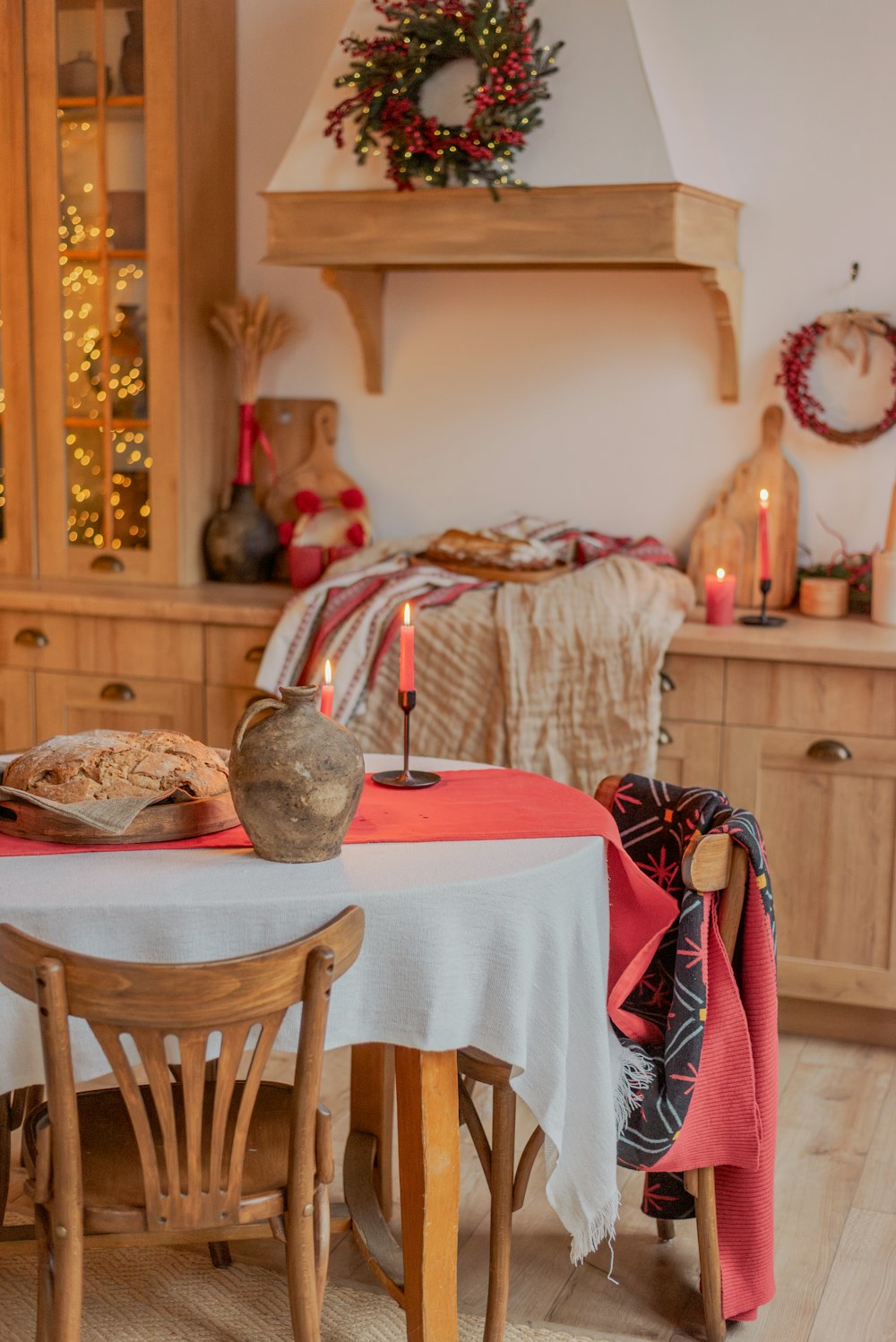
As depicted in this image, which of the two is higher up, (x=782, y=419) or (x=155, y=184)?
(x=155, y=184)

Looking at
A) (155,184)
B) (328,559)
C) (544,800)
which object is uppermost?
(155,184)

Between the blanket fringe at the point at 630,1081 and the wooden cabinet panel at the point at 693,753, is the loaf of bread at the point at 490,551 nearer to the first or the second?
the wooden cabinet panel at the point at 693,753

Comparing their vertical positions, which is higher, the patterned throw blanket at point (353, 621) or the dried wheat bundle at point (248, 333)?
the dried wheat bundle at point (248, 333)

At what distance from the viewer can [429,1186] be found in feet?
6.02

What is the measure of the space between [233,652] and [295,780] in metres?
1.72

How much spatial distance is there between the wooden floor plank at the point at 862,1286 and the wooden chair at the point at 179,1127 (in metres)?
0.84

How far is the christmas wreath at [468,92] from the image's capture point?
306cm

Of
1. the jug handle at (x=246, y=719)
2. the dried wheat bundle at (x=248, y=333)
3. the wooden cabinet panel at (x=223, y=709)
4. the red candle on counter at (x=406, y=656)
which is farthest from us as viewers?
the dried wheat bundle at (x=248, y=333)

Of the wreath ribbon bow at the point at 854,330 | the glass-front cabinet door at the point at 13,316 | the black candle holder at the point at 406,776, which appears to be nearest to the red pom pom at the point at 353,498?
the glass-front cabinet door at the point at 13,316

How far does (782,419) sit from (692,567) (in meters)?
0.40

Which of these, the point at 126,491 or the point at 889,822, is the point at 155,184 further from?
the point at 889,822

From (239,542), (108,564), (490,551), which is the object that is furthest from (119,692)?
(490,551)

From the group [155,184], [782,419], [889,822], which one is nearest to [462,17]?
[155,184]

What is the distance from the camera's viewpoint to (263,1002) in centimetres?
155
